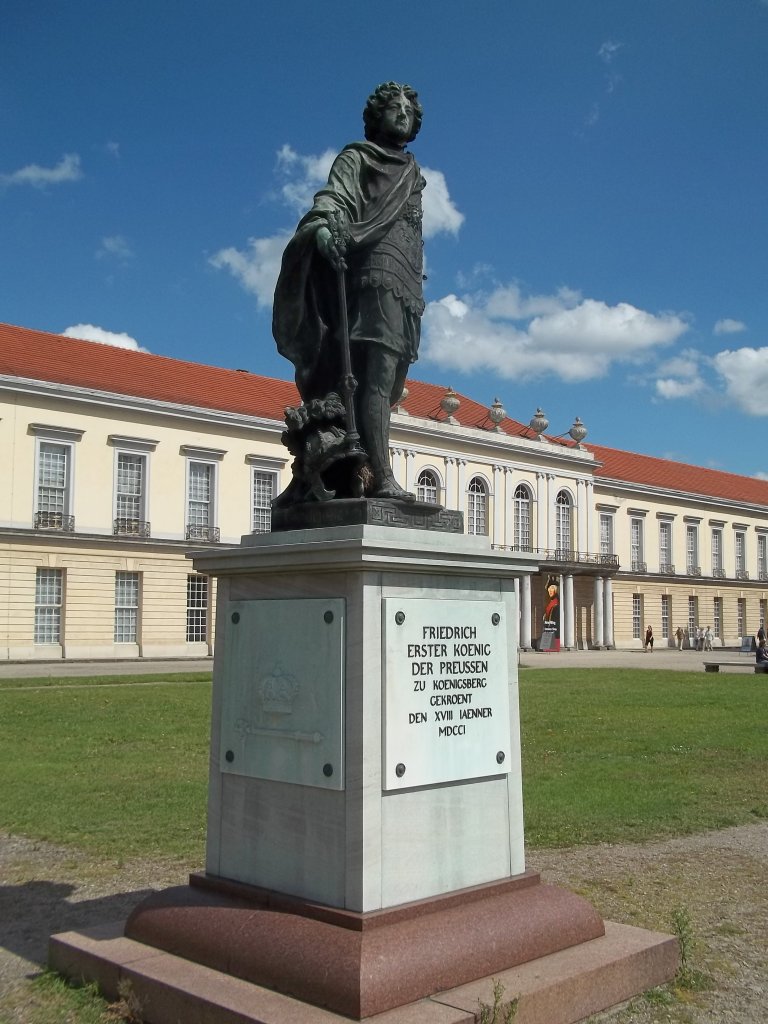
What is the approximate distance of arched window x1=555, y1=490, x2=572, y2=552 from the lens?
5197 centimetres

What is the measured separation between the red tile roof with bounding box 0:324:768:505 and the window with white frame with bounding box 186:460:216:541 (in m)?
2.36

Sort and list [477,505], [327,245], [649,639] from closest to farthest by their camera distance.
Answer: [327,245] < [477,505] < [649,639]

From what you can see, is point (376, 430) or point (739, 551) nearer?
point (376, 430)

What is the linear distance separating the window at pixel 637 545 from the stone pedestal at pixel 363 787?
5318 centimetres

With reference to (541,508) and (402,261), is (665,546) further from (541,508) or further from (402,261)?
(402,261)

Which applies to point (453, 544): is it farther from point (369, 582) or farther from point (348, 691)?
point (348, 691)

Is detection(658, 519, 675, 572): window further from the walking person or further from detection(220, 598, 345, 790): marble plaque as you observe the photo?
detection(220, 598, 345, 790): marble plaque

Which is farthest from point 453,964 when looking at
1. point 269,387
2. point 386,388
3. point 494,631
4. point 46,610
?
point 269,387

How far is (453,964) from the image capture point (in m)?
3.75

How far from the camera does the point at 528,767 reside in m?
10.4

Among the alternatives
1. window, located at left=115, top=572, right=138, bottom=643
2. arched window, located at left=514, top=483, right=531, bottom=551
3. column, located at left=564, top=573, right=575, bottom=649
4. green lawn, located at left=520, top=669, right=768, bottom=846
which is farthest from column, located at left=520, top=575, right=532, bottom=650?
green lawn, located at left=520, top=669, right=768, bottom=846

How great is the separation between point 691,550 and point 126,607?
36.4 metres

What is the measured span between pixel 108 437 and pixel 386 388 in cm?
3157

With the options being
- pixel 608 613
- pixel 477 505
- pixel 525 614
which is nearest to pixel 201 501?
pixel 477 505
